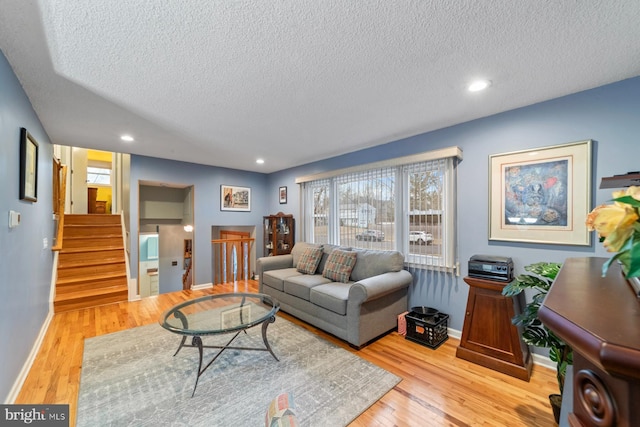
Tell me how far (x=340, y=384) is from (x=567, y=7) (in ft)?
8.86

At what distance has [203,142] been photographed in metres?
3.56

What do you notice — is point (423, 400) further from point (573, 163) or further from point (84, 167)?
point (84, 167)

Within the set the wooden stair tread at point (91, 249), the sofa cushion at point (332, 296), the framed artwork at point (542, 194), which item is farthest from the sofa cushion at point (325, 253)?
the wooden stair tread at point (91, 249)

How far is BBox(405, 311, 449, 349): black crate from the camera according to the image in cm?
267

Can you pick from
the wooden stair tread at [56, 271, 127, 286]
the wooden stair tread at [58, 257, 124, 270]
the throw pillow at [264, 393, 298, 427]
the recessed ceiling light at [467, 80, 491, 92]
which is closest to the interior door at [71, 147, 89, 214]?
the wooden stair tread at [58, 257, 124, 270]

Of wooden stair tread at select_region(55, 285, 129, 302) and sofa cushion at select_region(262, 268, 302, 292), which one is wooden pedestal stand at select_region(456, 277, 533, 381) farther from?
wooden stair tread at select_region(55, 285, 129, 302)

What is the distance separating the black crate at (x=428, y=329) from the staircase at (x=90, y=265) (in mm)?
4240

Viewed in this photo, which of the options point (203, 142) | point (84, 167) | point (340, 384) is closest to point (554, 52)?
point (340, 384)

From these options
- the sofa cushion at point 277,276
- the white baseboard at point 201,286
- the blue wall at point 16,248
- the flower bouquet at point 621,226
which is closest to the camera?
the flower bouquet at point 621,226

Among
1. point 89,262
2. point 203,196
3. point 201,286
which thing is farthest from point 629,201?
point 89,262

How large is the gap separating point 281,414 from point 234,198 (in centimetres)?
512

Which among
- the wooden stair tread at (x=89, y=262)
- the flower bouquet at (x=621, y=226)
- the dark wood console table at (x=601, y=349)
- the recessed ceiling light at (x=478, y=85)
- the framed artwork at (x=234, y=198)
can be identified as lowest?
the wooden stair tread at (x=89, y=262)

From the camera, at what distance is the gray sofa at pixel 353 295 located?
8.57ft

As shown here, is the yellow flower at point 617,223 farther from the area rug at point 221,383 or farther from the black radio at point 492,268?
the black radio at point 492,268
